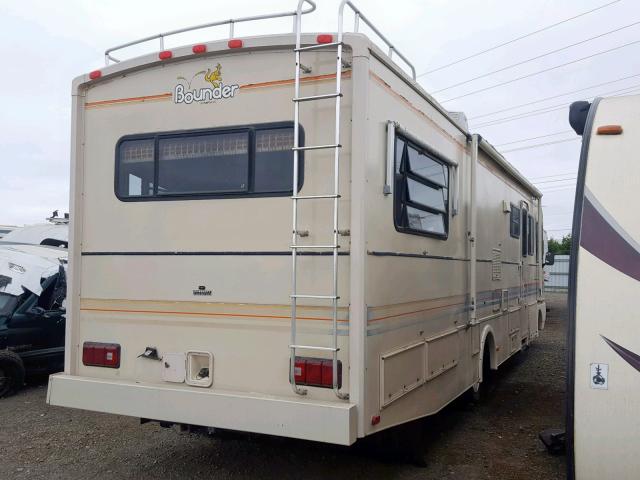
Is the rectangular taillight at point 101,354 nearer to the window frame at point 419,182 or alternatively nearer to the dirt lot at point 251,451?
the dirt lot at point 251,451

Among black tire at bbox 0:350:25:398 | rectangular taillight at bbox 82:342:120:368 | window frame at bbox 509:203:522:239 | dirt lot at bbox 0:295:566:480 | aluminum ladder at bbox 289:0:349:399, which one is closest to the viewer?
aluminum ladder at bbox 289:0:349:399

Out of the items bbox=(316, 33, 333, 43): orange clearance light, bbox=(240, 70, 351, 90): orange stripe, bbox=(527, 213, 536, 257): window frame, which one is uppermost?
bbox=(316, 33, 333, 43): orange clearance light

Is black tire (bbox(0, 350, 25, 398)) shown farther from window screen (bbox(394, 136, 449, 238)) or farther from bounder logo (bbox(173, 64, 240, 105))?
window screen (bbox(394, 136, 449, 238))

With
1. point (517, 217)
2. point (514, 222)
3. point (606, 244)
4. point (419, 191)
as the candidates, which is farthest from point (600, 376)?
point (517, 217)

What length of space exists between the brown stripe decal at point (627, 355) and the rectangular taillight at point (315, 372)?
1.54m

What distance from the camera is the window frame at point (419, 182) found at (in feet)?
13.9

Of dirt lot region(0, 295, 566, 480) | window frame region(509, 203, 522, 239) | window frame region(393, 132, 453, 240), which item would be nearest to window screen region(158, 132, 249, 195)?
window frame region(393, 132, 453, 240)

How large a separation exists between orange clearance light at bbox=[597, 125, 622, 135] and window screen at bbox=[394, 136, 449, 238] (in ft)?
4.60

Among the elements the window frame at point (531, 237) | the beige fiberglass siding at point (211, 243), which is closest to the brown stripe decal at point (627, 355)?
the beige fiberglass siding at point (211, 243)

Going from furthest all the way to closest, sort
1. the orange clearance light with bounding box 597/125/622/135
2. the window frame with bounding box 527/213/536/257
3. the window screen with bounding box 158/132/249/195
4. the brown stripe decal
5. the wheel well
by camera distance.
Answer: the window frame with bounding box 527/213/536/257, the wheel well, the window screen with bounding box 158/132/249/195, the orange clearance light with bounding box 597/125/622/135, the brown stripe decal

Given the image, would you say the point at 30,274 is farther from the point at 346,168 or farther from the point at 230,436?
the point at 346,168

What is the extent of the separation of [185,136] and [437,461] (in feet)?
11.1

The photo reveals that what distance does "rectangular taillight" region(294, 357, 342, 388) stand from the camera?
371 centimetres

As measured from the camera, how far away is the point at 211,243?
4188mm
